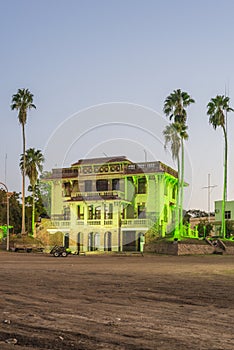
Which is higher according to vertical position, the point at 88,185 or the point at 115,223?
the point at 88,185

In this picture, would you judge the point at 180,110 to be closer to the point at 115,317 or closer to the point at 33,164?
the point at 33,164

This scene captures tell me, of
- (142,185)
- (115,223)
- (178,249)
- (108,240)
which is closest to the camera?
(178,249)

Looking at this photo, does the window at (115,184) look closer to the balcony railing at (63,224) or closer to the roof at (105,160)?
the roof at (105,160)

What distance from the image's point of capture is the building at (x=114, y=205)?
2628 inches

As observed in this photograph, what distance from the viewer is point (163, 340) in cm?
773

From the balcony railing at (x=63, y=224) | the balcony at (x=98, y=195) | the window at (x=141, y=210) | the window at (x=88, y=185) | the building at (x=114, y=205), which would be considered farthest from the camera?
the window at (x=88, y=185)

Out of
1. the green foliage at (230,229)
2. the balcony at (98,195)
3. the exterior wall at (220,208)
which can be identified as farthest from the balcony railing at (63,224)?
the exterior wall at (220,208)

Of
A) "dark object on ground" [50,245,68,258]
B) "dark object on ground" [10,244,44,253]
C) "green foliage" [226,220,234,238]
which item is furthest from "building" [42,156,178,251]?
"green foliage" [226,220,234,238]

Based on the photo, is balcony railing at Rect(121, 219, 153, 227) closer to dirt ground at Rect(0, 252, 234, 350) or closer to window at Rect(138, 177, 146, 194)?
window at Rect(138, 177, 146, 194)

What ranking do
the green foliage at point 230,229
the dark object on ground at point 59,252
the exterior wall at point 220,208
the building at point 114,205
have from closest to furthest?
the dark object on ground at point 59,252 < the building at point 114,205 < the green foliage at point 230,229 < the exterior wall at point 220,208

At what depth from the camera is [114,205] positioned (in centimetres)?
6688

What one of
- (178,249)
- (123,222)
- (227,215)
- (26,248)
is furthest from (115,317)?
(227,215)

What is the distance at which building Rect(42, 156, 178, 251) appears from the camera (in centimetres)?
Answer: 6675

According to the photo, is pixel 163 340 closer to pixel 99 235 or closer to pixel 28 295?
pixel 28 295
